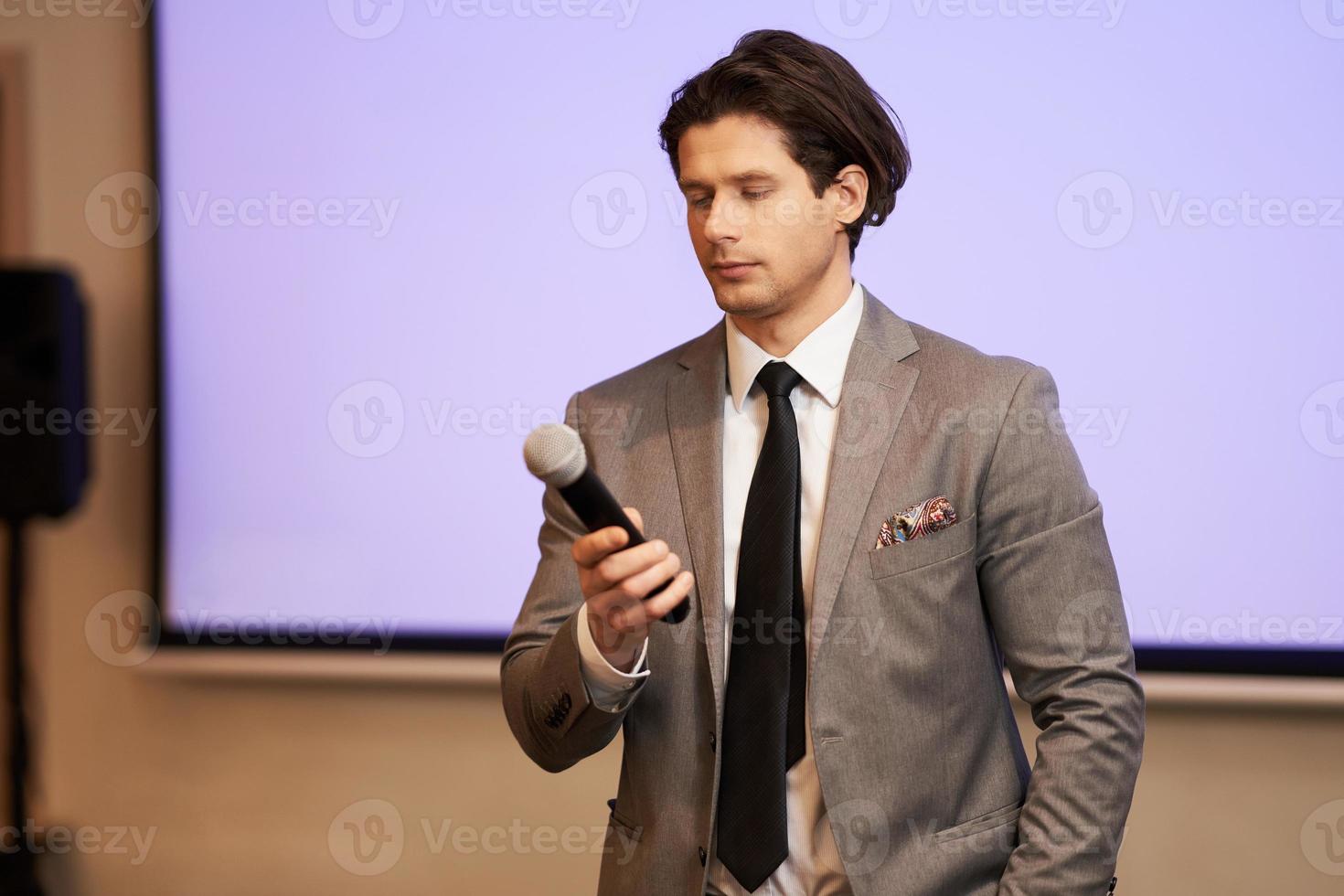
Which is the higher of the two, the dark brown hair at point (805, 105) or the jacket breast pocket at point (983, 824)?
the dark brown hair at point (805, 105)

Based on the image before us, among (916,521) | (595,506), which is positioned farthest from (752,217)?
(595,506)

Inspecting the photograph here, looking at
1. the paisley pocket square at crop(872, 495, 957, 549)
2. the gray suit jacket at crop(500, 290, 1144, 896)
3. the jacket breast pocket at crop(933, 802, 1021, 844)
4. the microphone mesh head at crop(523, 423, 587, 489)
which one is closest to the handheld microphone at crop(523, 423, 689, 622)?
the microphone mesh head at crop(523, 423, 587, 489)

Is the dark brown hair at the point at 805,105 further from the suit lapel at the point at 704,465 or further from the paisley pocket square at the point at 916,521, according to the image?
the paisley pocket square at the point at 916,521

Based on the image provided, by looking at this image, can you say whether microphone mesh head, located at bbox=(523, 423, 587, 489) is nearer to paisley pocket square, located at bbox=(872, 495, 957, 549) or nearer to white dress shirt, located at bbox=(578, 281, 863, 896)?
white dress shirt, located at bbox=(578, 281, 863, 896)

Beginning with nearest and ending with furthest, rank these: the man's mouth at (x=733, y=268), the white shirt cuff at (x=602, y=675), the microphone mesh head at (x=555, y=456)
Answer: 1. the microphone mesh head at (x=555, y=456)
2. the white shirt cuff at (x=602, y=675)
3. the man's mouth at (x=733, y=268)

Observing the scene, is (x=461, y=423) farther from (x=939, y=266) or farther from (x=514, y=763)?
(x=939, y=266)

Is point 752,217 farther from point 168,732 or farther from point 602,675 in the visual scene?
point 168,732

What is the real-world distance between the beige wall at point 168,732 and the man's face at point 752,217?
5.06ft

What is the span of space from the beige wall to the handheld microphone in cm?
169

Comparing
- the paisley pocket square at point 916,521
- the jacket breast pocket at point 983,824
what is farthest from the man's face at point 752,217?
the jacket breast pocket at point 983,824

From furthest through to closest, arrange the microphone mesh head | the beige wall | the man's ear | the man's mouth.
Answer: the beige wall → the man's ear → the man's mouth → the microphone mesh head

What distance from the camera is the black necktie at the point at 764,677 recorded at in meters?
1.49

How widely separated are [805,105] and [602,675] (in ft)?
2.75

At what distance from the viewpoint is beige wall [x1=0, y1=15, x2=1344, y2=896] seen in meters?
2.88
